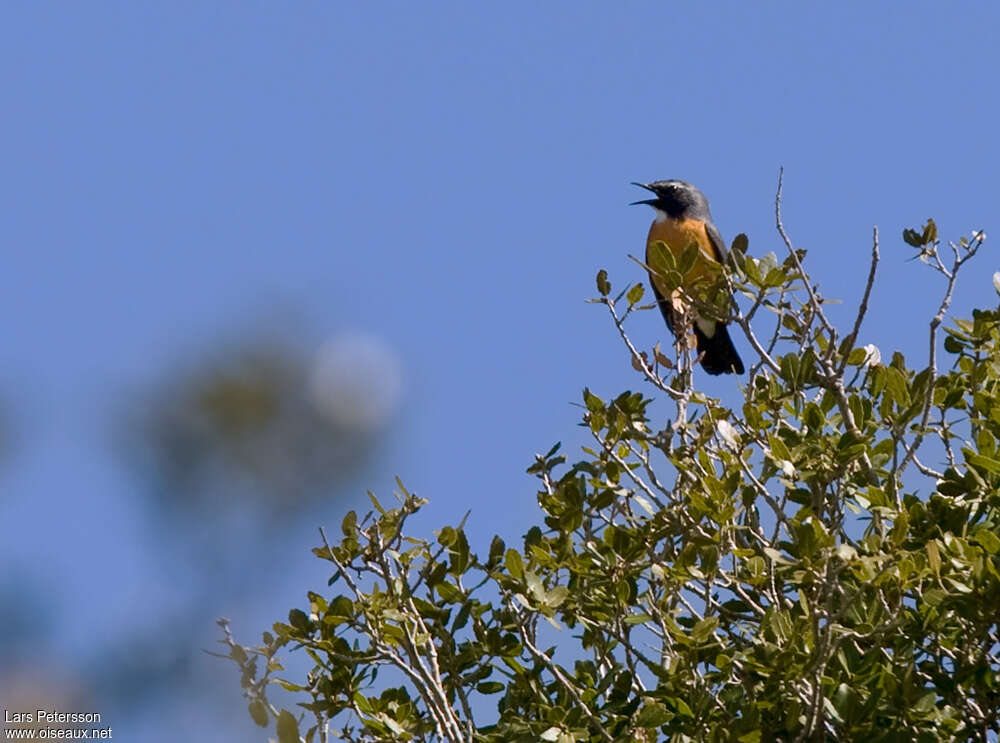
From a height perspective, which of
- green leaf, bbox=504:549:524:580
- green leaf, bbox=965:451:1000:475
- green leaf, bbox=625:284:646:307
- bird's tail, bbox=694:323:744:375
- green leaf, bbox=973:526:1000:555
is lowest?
green leaf, bbox=973:526:1000:555

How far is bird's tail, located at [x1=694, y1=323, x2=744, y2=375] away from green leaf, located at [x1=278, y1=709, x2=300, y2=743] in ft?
18.1

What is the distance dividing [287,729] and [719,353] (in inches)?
221

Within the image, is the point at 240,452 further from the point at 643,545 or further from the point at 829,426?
Answer: the point at 829,426

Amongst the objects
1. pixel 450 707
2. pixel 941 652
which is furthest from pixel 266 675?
pixel 941 652

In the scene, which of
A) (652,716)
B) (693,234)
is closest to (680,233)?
(693,234)

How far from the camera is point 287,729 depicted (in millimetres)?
3658

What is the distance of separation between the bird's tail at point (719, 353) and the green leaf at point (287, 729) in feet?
18.1

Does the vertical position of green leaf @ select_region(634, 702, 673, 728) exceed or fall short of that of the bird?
it falls short

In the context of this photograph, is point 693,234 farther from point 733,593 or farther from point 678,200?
point 733,593

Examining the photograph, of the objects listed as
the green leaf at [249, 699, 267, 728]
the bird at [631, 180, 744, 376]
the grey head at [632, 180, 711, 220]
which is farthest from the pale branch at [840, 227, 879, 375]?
the grey head at [632, 180, 711, 220]

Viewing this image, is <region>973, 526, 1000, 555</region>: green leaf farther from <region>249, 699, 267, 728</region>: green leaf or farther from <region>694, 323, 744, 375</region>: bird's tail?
<region>694, 323, 744, 375</region>: bird's tail

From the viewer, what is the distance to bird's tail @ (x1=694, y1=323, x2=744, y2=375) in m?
8.85

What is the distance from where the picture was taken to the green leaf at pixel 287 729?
3.66 meters

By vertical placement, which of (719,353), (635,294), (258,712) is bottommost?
(258,712)
